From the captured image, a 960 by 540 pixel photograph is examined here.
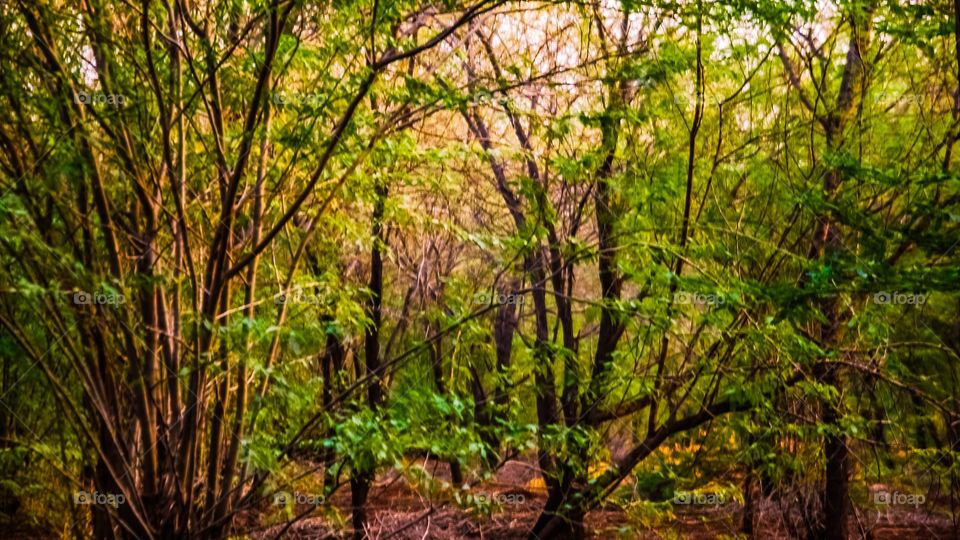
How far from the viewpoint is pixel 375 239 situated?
7363 mm

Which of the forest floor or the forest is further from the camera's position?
the forest floor

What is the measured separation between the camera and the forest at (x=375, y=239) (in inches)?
187

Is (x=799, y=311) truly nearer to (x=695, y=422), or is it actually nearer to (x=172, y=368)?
(x=695, y=422)

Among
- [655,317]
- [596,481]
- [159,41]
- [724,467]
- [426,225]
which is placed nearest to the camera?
[159,41]

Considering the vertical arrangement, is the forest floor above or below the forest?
below

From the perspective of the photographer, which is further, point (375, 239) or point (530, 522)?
point (530, 522)

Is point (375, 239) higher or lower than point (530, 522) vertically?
higher

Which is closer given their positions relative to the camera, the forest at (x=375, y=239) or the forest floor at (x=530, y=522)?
the forest at (x=375, y=239)

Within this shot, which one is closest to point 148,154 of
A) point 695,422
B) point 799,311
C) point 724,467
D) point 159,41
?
point 159,41

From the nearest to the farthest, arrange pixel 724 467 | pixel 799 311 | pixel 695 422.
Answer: pixel 799 311 → pixel 695 422 → pixel 724 467

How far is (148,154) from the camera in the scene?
4.89 m

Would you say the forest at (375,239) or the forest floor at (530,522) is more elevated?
the forest at (375,239)

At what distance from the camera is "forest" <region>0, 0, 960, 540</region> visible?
15.6 feet

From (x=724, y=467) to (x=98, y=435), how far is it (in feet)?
21.5
